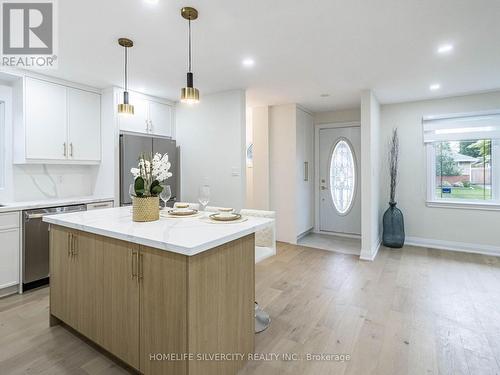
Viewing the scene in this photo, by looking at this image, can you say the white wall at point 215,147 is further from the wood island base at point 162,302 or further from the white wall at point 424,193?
the white wall at point 424,193

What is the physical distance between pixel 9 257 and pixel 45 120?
163 centimetres

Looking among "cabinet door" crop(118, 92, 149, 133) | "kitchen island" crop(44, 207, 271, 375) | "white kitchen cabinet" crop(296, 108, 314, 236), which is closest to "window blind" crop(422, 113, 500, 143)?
"white kitchen cabinet" crop(296, 108, 314, 236)

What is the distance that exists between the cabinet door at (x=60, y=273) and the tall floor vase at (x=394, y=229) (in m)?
4.49

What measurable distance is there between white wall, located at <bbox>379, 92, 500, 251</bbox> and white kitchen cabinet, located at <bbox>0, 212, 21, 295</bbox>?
5329mm

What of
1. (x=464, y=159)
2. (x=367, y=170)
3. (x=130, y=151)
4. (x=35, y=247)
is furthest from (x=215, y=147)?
(x=464, y=159)

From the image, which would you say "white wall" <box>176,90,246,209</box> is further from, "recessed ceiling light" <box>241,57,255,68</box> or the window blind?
the window blind

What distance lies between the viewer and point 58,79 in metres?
3.44

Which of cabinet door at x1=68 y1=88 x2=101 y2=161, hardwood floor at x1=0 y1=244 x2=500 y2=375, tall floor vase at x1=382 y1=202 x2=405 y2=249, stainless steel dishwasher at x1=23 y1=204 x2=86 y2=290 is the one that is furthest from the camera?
tall floor vase at x1=382 y1=202 x2=405 y2=249

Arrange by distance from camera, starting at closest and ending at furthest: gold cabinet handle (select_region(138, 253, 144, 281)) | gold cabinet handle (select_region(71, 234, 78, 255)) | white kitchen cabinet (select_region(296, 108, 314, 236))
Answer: gold cabinet handle (select_region(138, 253, 144, 281))
gold cabinet handle (select_region(71, 234, 78, 255))
white kitchen cabinet (select_region(296, 108, 314, 236))

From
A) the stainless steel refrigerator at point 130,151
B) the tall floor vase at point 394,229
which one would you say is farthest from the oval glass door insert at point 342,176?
the stainless steel refrigerator at point 130,151

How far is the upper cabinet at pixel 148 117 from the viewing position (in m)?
A: 3.91

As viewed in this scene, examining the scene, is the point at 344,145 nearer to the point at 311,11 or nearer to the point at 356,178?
the point at 356,178

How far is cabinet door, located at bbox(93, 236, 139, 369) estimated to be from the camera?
1.62m

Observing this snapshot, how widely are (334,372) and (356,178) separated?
13.7 feet
